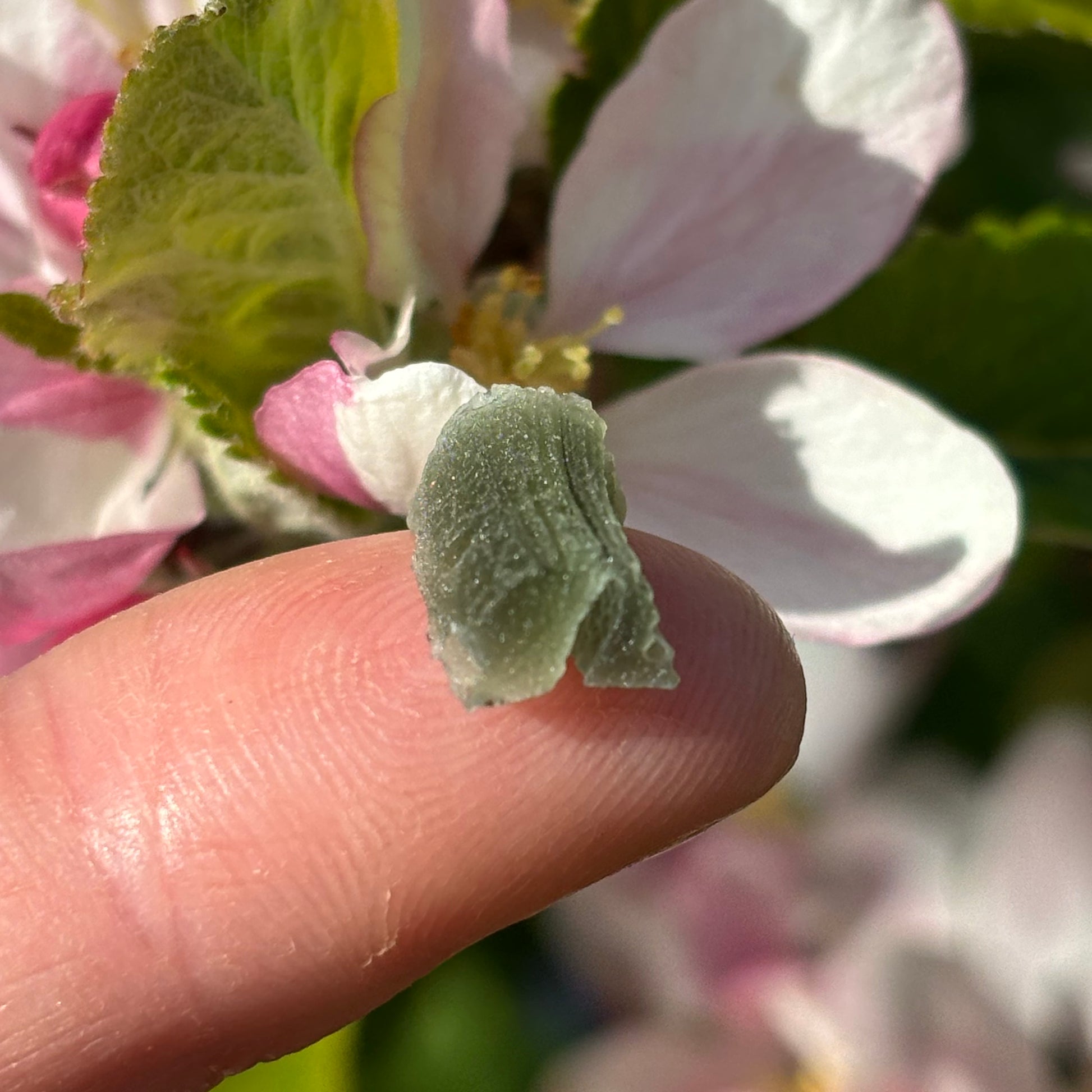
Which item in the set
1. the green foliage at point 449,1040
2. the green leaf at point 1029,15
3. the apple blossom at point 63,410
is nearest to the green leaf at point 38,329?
the apple blossom at point 63,410

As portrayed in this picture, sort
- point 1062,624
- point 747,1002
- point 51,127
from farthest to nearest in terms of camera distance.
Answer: point 1062,624
point 747,1002
point 51,127

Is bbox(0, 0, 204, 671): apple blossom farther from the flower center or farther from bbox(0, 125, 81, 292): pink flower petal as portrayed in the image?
the flower center

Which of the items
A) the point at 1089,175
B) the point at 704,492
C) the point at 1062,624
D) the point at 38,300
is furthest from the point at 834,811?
the point at 38,300

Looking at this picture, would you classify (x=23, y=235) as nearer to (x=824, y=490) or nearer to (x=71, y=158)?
(x=71, y=158)

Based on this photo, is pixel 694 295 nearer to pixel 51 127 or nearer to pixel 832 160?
pixel 832 160

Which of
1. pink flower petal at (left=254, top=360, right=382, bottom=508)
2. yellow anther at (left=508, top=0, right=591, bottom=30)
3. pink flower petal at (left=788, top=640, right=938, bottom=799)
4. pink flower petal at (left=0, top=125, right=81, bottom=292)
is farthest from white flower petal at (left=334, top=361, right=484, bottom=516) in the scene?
pink flower petal at (left=788, top=640, right=938, bottom=799)

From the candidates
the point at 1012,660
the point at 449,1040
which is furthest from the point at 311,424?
the point at 1012,660
